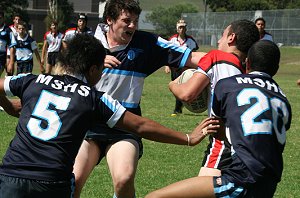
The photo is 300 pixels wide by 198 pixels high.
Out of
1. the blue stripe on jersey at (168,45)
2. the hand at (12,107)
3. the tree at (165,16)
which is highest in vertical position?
the blue stripe on jersey at (168,45)

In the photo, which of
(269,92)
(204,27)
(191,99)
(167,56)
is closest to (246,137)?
(269,92)

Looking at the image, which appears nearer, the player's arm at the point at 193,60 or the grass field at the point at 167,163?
the player's arm at the point at 193,60

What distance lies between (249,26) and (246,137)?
3.74ft

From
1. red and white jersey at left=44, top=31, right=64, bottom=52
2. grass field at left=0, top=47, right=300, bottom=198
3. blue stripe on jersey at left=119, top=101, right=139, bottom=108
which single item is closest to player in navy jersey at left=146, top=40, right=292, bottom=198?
blue stripe on jersey at left=119, top=101, right=139, bottom=108

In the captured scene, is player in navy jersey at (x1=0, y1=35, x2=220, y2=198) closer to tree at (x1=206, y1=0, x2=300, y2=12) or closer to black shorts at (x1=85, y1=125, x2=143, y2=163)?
black shorts at (x1=85, y1=125, x2=143, y2=163)

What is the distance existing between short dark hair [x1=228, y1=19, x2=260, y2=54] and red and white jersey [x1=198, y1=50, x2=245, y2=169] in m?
0.10

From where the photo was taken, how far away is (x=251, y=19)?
152 feet

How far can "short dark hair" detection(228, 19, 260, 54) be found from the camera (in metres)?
5.34

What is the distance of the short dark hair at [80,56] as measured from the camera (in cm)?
466

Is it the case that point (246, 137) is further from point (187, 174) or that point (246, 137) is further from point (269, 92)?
point (187, 174)

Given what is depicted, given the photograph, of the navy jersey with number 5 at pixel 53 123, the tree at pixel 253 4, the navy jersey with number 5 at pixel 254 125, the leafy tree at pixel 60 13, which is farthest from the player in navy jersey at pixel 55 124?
the tree at pixel 253 4

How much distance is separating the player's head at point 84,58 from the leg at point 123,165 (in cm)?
110

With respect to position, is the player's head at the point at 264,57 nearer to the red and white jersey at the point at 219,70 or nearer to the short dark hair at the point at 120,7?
the red and white jersey at the point at 219,70

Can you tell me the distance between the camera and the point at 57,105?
175 inches
